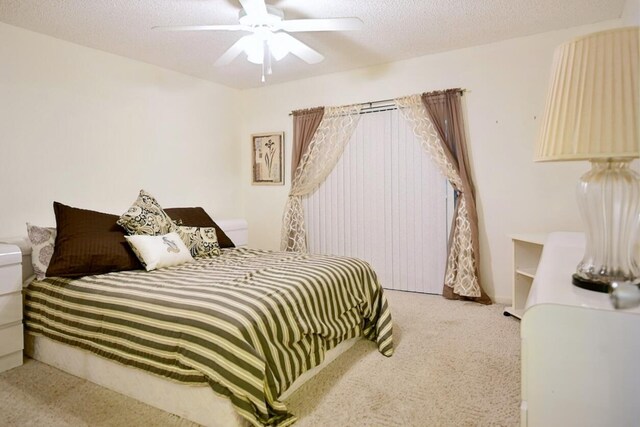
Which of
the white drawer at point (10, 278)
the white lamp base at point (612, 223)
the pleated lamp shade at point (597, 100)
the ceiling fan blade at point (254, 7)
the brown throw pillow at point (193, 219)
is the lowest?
the white drawer at point (10, 278)

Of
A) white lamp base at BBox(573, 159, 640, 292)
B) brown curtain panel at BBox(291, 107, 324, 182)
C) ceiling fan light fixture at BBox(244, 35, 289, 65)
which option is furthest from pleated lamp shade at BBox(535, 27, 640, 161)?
brown curtain panel at BBox(291, 107, 324, 182)

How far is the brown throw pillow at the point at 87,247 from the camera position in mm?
2346

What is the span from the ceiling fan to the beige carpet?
2.08 meters

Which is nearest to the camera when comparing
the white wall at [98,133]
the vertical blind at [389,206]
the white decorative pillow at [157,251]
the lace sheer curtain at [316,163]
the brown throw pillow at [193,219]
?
the white decorative pillow at [157,251]

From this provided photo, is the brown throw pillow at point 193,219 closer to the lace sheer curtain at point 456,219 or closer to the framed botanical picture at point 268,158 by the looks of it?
the framed botanical picture at point 268,158

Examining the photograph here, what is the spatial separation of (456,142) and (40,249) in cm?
344

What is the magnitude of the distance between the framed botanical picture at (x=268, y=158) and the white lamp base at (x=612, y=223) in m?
A: 3.83

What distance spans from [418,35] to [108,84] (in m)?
2.86

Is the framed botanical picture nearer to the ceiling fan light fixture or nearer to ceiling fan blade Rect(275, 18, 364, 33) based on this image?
the ceiling fan light fixture

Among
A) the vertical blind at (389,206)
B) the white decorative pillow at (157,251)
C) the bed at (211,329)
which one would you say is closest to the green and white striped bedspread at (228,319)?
the bed at (211,329)

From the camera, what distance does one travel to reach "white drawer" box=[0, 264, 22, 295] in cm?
222

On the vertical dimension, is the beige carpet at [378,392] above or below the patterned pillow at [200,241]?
below

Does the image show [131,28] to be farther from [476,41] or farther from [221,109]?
[476,41]

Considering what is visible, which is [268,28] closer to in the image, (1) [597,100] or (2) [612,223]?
(1) [597,100]
